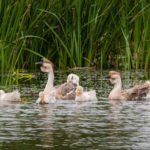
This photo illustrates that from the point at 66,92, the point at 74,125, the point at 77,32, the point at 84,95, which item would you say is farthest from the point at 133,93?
the point at 77,32

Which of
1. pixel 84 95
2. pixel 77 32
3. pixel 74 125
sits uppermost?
pixel 77 32

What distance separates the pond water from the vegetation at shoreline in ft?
12.8

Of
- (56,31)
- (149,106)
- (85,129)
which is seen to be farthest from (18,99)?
(56,31)

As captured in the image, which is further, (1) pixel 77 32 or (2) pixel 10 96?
(1) pixel 77 32

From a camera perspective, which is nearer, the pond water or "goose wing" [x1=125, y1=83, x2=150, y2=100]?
the pond water

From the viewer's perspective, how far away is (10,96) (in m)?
15.8

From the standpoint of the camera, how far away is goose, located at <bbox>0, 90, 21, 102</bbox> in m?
15.7

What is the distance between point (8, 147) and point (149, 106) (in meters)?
5.24

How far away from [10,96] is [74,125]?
3853mm

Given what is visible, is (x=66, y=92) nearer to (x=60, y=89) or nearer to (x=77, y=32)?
(x=60, y=89)

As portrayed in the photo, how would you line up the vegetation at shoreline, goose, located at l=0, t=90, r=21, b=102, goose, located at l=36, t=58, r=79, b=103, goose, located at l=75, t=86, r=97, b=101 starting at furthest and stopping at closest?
the vegetation at shoreline → goose, located at l=36, t=58, r=79, b=103 → goose, located at l=75, t=86, r=97, b=101 → goose, located at l=0, t=90, r=21, b=102

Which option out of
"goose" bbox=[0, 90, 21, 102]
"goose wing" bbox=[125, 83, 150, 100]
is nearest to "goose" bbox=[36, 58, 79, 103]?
"goose" bbox=[0, 90, 21, 102]

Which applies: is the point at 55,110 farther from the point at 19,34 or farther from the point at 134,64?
the point at 134,64

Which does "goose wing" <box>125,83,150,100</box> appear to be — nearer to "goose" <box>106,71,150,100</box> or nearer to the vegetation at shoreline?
"goose" <box>106,71,150,100</box>
